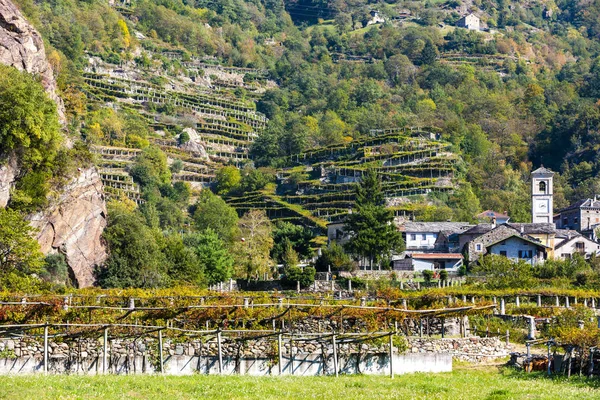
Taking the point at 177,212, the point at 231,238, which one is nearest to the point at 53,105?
the point at 231,238

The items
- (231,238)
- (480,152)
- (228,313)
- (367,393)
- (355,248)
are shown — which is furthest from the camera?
(480,152)

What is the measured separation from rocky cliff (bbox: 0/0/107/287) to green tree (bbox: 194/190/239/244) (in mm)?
29392

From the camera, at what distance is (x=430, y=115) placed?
183875 mm

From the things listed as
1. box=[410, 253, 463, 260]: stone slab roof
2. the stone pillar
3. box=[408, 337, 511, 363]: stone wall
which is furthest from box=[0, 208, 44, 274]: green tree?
box=[410, 253, 463, 260]: stone slab roof

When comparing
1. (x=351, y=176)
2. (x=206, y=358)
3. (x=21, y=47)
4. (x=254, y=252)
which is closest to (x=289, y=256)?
(x=254, y=252)

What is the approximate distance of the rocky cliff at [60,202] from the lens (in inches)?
2795

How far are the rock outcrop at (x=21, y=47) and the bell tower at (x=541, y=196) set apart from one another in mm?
54248

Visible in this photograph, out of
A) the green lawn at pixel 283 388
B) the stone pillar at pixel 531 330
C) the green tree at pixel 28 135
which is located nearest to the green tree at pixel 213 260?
the green tree at pixel 28 135

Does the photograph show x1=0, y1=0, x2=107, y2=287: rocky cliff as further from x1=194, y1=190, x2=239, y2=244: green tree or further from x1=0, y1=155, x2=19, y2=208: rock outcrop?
x1=194, y1=190, x2=239, y2=244: green tree

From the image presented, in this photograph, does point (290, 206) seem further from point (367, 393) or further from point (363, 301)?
point (367, 393)

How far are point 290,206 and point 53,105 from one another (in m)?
58.7

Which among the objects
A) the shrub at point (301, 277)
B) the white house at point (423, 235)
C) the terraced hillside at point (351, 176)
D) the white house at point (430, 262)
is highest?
the terraced hillside at point (351, 176)

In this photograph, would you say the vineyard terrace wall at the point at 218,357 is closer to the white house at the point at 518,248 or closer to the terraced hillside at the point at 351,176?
the white house at the point at 518,248

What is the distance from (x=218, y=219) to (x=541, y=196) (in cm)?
3445
